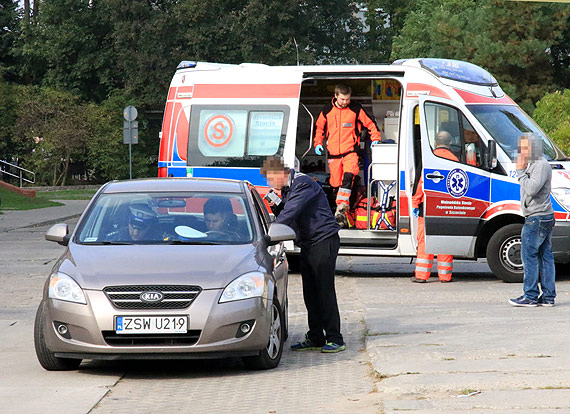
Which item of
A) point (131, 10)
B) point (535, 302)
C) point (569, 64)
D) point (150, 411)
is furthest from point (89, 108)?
point (150, 411)

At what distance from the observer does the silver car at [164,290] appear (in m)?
8.20

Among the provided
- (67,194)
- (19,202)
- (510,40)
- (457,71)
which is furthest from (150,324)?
(67,194)

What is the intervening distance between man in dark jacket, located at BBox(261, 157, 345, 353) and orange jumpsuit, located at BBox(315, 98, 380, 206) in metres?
5.95

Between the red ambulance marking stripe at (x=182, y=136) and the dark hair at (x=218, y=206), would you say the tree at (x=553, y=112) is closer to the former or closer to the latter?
the red ambulance marking stripe at (x=182, y=136)

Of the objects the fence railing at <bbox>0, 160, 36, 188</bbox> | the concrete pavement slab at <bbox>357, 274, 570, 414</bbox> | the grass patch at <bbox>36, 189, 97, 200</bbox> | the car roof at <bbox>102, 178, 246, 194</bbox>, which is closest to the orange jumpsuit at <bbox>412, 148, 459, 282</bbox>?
the concrete pavement slab at <bbox>357, 274, 570, 414</bbox>

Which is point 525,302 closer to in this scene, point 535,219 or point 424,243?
point 535,219

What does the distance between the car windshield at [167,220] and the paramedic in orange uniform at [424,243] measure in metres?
5.47

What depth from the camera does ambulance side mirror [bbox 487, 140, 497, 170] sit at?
47.4 feet

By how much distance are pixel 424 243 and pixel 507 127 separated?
6.18ft

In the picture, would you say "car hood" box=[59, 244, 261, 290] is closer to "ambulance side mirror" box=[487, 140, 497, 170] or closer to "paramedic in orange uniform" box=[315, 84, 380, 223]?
"ambulance side mirror" box=[487, 140, 497, 170]

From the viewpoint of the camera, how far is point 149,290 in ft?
26.9

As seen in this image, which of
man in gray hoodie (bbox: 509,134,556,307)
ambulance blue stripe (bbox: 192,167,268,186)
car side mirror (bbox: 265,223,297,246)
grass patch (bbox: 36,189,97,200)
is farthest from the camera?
grass patch (bbox: 36,189,97,200)

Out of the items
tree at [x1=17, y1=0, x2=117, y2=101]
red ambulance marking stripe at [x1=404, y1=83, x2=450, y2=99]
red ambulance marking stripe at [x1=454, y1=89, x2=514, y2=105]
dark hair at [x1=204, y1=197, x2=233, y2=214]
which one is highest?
tree at [x1=17, y1=0, x2=117, y2=101]

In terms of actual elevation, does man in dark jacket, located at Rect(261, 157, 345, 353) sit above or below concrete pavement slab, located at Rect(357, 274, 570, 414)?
above
